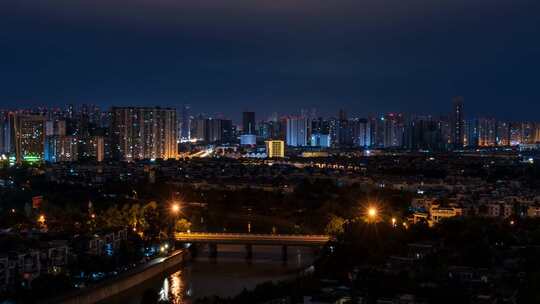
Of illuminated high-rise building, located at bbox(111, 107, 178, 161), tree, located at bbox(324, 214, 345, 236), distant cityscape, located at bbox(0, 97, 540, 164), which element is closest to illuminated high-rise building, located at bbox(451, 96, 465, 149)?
distant cityscape, located at bbox(0, 97, 540, 164)

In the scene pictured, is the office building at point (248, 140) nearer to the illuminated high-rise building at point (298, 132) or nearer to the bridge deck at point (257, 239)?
the illuminated high-rise building at point (298, 132)

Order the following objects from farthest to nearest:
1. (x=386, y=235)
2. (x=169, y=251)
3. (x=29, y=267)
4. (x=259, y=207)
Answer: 1. (x=259, y=207)
2. (x=169, y=251)
3. (x=386, y=235)
4. (x=29, y=267)

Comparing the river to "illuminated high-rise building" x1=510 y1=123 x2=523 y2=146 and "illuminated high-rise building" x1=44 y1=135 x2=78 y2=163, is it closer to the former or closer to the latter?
"illuminated high-rise building" x1=44 y1=135 x2=78 y2=163

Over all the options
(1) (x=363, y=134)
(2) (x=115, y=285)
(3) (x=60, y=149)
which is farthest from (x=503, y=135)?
(2) (x=115, y=285)

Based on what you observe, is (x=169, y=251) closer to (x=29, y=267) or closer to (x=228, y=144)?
(x=29, y=267)

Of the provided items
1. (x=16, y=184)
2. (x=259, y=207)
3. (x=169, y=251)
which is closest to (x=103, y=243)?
(x=169, y=251)

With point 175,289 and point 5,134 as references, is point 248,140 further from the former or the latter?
point 175,289

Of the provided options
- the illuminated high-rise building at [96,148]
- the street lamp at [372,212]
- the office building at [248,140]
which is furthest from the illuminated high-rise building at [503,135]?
the street lamp at [372,212]
